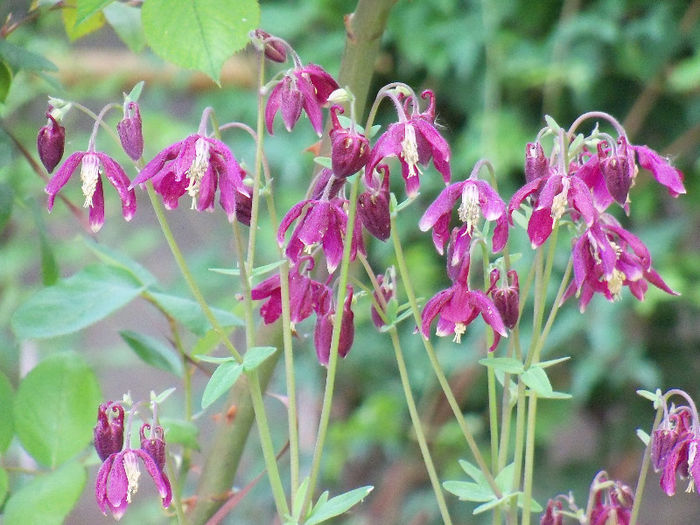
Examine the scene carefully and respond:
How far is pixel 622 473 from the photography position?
1647 mm

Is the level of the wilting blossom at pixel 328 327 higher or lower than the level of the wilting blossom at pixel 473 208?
lower

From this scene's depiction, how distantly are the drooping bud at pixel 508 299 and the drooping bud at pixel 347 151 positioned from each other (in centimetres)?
12

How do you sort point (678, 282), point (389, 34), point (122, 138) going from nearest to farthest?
point (122, 138)
point (678, 282)
point (389, 34)

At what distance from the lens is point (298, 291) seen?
0.53 meters

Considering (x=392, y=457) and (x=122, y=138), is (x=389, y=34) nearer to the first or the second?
(x=392, y=457)

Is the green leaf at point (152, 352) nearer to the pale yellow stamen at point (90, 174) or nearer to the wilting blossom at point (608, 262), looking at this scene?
the pale yellow stamen at point (90, 174)

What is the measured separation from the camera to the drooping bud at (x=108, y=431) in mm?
486

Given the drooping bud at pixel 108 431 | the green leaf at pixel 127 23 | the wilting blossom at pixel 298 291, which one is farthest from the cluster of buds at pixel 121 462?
the green leaf at pixel 127 23

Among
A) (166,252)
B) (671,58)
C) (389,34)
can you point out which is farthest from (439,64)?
(166,252)

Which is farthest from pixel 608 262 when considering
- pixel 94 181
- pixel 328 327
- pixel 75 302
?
pixel 75 302

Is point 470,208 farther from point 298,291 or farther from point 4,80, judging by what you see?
point 4,80

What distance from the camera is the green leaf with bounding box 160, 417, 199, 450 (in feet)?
1.99

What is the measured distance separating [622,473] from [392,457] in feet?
1.45

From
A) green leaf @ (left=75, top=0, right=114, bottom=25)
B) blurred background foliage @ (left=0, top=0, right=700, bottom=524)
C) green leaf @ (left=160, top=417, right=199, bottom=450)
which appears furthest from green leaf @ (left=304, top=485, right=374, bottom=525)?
blurred background foliage @ (left=0, top=0, right=700, bottom=524)
